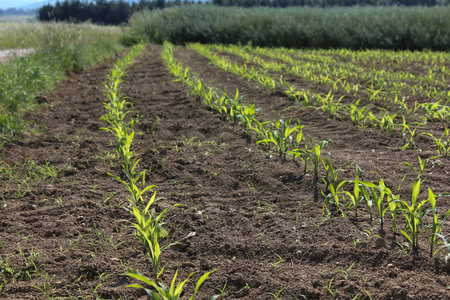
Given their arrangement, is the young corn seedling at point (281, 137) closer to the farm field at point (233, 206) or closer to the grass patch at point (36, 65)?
the farm field at point (233, 206)

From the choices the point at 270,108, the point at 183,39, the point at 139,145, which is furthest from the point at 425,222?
the point at 183,39

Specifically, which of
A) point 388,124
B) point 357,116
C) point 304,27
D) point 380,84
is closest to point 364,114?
point 357,116

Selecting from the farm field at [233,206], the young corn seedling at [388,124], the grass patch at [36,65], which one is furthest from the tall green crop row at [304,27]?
the young corn seedling at [388,124]

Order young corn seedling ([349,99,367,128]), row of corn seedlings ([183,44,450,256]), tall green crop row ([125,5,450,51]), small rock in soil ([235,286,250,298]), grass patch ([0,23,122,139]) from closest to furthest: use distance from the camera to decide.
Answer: small rock in soil ([235,286,250,298]) → row of corn seedlings ([183,44,450,256]) → young corn seedling ([349,99,367,128]) → grass patch ([0,23,122,139]) → tall green crop row ([125,5,450,51])

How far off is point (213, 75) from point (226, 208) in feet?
18.6

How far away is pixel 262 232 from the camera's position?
7.78 feet

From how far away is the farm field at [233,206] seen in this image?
77.5 inches

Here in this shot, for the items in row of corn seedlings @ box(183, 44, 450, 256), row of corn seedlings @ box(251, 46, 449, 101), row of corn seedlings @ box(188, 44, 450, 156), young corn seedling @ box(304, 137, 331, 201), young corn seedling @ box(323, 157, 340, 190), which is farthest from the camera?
row of corn seedlings @ box(251, 46, 449, 101)

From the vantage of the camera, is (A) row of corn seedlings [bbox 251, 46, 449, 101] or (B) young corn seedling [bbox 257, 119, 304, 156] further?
(A) row of corn seedlings [bbox 251, 46, 449, 101]

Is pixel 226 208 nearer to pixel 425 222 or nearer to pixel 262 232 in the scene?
pixel 262 232

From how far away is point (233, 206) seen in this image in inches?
107

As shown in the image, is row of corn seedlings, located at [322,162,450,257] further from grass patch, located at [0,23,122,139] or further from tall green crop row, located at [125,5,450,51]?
tall green crop row, located at [125,5,450,51]

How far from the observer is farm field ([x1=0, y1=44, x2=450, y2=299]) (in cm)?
197

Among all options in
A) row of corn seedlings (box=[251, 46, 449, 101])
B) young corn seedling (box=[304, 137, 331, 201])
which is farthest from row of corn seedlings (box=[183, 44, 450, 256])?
row of corn seedlings (box=[251, 46, 449, 101])
